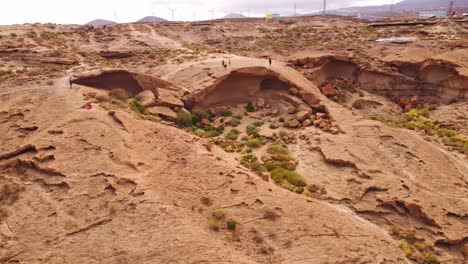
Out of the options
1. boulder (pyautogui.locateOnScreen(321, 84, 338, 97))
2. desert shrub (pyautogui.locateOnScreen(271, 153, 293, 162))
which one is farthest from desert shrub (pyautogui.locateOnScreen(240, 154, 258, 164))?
boulder (pyautogui.locateOnScreen(321, 84, 338, 97))

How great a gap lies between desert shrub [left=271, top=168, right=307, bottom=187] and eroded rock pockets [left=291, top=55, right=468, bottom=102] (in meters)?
16.2

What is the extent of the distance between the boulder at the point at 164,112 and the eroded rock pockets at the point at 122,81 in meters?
1.99

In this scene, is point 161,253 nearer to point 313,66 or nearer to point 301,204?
point 301,204

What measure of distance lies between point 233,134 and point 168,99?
530 cm

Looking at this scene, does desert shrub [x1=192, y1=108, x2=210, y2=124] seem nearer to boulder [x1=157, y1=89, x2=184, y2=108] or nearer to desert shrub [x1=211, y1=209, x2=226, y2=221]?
boulder [x1=157, y1=89, x2=184, y2=108]

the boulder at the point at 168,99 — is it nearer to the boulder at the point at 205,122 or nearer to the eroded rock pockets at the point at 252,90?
the eroded rock pockets at the point at 252,90

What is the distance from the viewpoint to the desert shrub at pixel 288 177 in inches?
680

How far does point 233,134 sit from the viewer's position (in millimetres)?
24734

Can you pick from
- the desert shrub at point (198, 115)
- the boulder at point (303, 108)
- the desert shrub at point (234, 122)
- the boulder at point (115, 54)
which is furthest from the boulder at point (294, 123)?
the boulder at point (115, 54)

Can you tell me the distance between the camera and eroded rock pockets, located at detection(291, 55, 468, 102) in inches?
1281

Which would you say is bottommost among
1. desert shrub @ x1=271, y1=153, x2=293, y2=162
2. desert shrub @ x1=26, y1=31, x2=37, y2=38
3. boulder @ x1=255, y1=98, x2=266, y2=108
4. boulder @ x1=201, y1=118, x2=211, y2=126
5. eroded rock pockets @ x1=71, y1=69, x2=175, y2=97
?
desert shrub @ x1=271, y1=153, x2=293, y2=162

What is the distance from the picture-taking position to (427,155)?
2020cm

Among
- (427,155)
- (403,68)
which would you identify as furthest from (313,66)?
(427,155)

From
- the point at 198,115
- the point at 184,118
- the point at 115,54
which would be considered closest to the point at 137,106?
the point at 184,118
